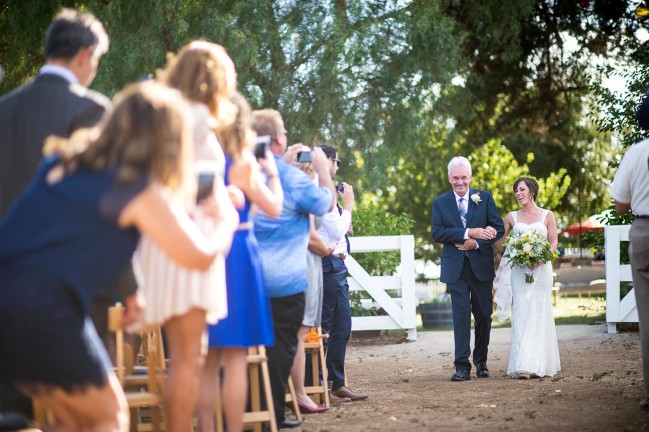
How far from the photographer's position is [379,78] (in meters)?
18.2

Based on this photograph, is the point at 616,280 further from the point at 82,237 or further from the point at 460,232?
the point at 82,237

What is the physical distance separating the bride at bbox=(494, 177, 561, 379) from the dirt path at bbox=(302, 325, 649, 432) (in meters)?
0.22

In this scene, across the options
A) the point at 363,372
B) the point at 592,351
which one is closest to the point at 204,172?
the point at 363,372

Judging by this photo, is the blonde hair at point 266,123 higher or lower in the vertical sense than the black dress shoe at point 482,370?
higher

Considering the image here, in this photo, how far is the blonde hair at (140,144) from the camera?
3.52 meters

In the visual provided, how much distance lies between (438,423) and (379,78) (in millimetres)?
11583

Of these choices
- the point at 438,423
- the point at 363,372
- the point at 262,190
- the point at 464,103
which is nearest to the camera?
the point at 262,190

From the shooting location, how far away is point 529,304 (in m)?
10.6

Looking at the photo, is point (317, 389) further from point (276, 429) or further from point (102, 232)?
point (102, 232)

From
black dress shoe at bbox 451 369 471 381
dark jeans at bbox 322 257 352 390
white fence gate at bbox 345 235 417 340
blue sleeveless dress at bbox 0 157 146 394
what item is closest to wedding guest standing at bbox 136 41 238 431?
blue sleeveless dress at bbox 0 157 146 394

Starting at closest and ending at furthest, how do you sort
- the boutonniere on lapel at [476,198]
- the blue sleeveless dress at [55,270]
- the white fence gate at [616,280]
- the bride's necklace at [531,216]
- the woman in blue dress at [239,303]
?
the blue sleeveless dress at [55,270]
the woman in blue dress at [239,303]
the boutonniere on lapel at [476,198]
the bride's necklace at [531,216]
the white fence gate at [616,280]

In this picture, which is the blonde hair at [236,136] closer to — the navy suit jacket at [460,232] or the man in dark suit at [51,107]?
the man in dark suit at [51,107]

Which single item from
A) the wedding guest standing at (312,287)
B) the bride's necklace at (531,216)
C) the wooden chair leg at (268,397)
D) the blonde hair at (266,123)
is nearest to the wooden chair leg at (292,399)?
the wedding guest standing at (312,287)

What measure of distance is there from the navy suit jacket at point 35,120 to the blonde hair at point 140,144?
171 cm
